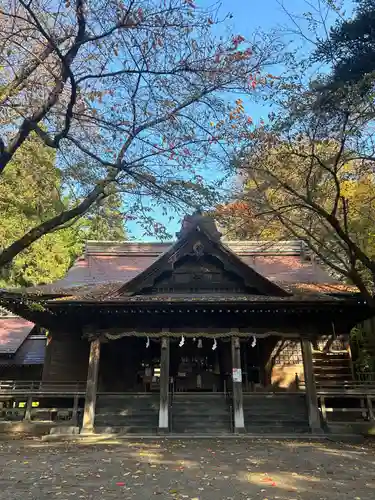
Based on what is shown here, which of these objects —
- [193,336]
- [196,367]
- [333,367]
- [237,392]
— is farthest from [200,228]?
[333,367]

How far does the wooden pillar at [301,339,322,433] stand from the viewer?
11.5 meters

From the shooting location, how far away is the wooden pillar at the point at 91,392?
11.4 metres

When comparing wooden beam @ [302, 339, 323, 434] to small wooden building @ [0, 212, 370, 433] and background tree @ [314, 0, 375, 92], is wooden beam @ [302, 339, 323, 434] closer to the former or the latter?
small wooden building @ [0, 212, 370, 433]

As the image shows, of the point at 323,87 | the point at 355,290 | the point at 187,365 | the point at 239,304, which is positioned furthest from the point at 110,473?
the point at 355,290

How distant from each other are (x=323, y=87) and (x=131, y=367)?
1119 cm

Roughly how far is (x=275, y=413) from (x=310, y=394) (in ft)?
3.93

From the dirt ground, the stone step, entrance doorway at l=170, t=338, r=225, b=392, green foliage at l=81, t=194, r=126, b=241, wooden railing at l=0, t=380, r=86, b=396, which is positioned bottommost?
the dirt ground

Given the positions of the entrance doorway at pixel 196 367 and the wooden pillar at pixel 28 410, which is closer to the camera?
the wooden pillar at pixel 28 410

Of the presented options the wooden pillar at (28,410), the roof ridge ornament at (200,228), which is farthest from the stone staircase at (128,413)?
the roof ridge ornament at (200,228)

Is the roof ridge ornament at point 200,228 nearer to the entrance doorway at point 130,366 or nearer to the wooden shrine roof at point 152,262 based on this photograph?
the wooden shrine roof at point 152,262

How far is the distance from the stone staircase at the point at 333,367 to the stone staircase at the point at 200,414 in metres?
4.19

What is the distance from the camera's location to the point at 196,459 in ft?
26.8

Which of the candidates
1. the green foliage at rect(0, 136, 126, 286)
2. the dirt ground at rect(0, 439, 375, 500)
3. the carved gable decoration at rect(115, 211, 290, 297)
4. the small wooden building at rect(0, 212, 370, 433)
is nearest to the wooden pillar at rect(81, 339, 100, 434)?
the small wooden building at rect(0, 212, 370, 433)

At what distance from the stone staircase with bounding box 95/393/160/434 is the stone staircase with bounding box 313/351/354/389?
6.10m
